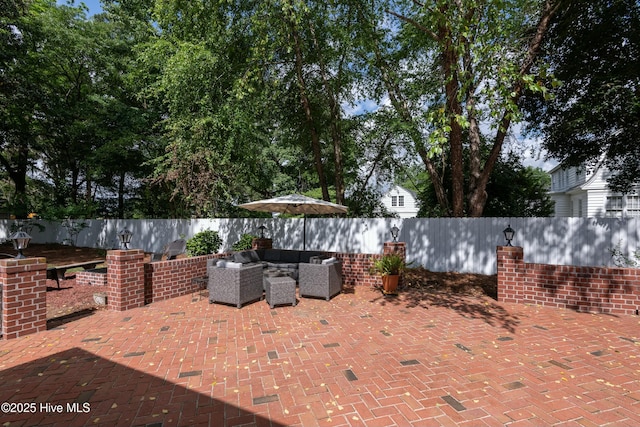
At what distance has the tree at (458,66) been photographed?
540cm

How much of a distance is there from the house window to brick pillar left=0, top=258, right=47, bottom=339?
76.0 feet

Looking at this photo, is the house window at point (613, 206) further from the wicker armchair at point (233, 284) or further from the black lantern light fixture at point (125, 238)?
the black lantern light fixture at point (125, 238)

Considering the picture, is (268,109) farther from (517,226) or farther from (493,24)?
(517,226)

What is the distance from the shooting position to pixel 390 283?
20.0ft

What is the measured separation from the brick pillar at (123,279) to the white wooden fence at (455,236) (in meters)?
6.06

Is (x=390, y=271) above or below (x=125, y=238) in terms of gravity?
below

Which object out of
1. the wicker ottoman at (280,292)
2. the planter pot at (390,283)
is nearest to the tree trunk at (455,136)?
the planter pot at (390,283)

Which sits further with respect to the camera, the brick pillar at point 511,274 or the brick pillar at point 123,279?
the brick pillar at point 511,274

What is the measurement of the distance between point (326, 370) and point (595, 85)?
1010 centimetres

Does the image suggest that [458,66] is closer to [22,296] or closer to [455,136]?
[455,136]

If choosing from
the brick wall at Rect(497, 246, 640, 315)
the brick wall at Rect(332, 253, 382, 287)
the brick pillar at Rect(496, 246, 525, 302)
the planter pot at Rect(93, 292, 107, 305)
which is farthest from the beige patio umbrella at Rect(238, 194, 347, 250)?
the brick wall at Rect(497, 246, 640, 315)

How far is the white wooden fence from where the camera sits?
7.12 metres

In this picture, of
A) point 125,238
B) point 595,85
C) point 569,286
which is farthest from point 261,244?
point 595,85

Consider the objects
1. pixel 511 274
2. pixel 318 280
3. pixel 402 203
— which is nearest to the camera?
pixel 511 274
